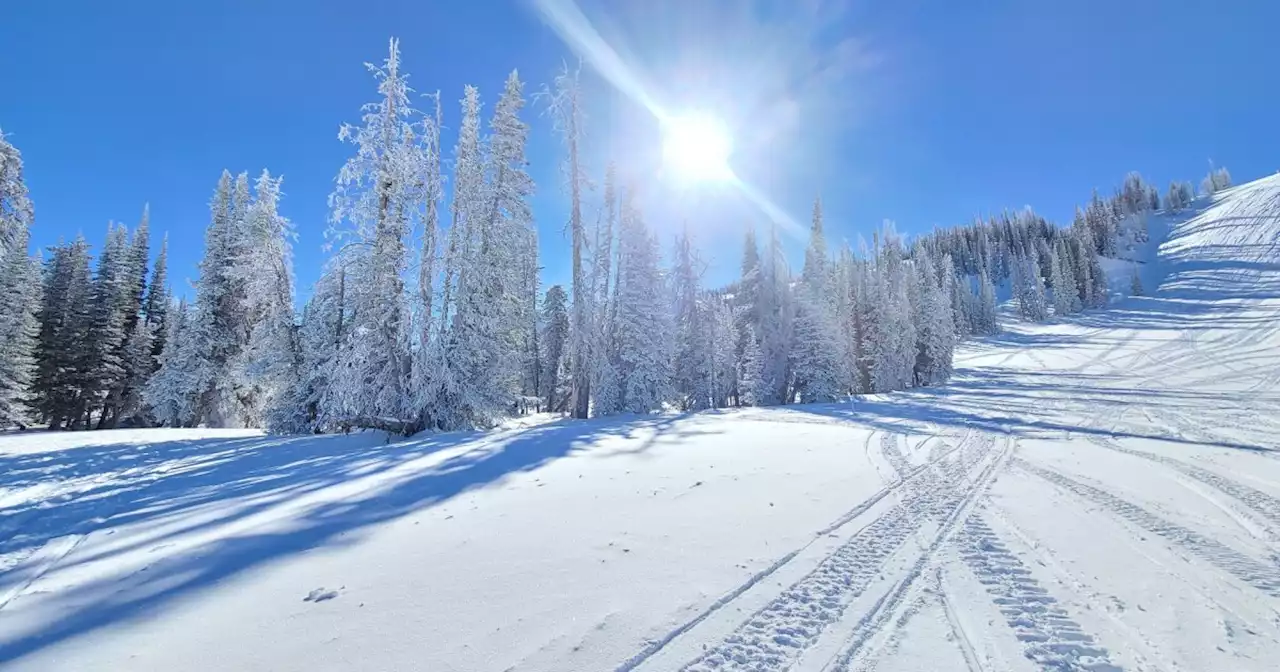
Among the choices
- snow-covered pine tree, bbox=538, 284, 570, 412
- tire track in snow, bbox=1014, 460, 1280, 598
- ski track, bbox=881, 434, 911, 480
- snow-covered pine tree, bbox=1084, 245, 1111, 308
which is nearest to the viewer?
tire track in snow, bbox=1014, 460, 1280, 598

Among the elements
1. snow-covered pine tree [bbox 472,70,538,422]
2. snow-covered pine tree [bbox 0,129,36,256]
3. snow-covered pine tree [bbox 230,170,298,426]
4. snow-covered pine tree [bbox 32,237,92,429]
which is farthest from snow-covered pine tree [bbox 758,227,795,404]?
snow-covered pine tree [bbox 32,237,92,429]

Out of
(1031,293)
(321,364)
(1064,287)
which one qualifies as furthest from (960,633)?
(1064,287)

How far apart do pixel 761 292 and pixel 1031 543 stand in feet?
106

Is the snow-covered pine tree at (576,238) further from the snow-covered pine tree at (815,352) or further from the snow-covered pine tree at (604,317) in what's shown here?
the snow-covered pine tree at (815,352)

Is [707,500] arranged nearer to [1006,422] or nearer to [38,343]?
[1006,422]

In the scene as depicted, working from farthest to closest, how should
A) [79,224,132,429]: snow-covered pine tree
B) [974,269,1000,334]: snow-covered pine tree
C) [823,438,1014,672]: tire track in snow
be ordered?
[974,269,1000,334]: snow-covered pine tree < [79,224,132,429]: snow-covered pine tree < [823,438,1014,672]: tire track in snow

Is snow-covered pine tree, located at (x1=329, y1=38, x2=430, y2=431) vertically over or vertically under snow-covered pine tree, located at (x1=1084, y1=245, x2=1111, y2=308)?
under

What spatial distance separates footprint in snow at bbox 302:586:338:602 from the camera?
3896 mm

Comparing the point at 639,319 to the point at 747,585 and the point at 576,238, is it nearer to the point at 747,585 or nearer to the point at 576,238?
the point at 576,238

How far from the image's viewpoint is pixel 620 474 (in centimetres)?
838

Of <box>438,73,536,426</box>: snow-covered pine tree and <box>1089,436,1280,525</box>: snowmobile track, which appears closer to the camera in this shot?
<box>1089,436,1280,525</box>: snowmobile track

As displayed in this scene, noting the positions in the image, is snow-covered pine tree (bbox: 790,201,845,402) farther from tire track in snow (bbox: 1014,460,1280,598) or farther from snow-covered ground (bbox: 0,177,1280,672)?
tire track in snow (bbox: 1014,460,1280,598)

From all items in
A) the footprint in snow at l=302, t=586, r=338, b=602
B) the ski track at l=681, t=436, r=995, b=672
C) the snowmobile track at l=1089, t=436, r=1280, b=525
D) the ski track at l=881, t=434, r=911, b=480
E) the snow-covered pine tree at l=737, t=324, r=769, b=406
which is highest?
the snow-covered pine tree at l=737, t=324, r=769, b=406

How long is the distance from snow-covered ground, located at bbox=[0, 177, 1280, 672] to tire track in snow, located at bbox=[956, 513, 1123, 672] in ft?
0.07
